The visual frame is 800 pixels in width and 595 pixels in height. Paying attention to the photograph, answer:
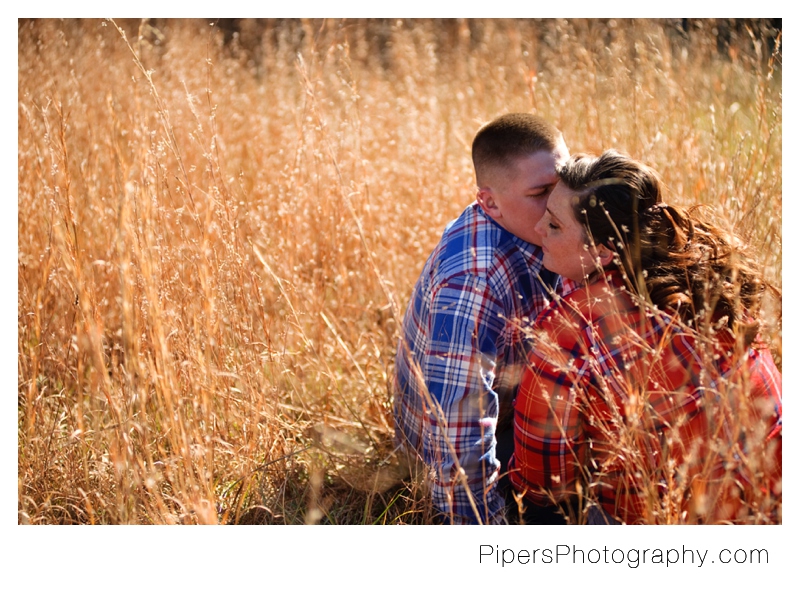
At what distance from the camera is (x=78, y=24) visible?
2.69m

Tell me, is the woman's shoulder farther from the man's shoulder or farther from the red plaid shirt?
the man's shoulder

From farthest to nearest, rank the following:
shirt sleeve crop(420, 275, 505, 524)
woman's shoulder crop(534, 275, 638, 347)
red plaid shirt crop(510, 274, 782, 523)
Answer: shirt sleeve crop(420, 275, 505, 524)
woman's shoulder crop(534, 275, 638, 347)
red plaid shirt crop(510, 274, 782, 523)

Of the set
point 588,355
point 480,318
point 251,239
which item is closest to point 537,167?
point 480,318

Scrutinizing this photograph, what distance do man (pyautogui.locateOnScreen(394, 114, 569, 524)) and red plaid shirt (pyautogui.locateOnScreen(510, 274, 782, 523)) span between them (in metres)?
0.15

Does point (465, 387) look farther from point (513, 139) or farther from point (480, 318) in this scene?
point (513, 139)

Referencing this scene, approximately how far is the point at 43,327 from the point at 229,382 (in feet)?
2.46

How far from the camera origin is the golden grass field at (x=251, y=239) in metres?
1.93

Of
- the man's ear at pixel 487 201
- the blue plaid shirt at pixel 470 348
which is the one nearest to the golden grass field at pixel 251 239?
the blue plaid shirt at pixel 470 348

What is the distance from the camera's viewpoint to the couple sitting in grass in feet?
5.23

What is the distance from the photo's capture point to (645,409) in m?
1.66

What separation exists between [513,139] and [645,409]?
95 centimetres

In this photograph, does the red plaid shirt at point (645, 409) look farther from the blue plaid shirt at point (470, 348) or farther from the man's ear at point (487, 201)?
the man's ear at point (487, 201)

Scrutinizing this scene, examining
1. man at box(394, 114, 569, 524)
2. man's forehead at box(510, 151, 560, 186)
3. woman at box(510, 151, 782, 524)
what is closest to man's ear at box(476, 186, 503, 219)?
man at box(394, 114, 569, 524)
